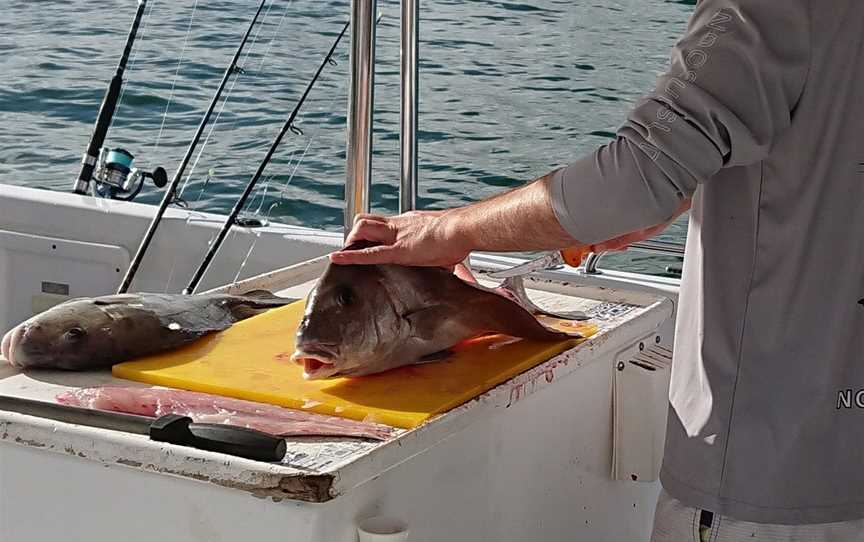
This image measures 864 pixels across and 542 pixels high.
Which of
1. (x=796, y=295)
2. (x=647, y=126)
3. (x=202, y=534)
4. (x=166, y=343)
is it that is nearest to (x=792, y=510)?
(x=796, y=295)

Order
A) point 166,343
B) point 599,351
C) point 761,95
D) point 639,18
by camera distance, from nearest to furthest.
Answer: point 761,95, point 166,343, point 599,351, point 639,18

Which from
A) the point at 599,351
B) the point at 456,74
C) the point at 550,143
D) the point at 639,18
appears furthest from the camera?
the point at 639,18

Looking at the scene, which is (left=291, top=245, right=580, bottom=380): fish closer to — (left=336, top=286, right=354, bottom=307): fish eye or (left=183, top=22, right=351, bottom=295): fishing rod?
(left=336, top=286, right=354, bottom=307): fish eye

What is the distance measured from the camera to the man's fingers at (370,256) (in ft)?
6.75

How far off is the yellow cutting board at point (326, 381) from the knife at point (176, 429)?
0.61 ft

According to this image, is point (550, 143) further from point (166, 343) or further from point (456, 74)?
point (166, 343)

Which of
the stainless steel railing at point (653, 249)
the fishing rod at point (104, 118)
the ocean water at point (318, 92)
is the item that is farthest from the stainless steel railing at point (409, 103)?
the ocean water at point (318, 92)

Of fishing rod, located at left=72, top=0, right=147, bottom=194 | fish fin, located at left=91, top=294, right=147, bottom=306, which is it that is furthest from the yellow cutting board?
fishing rod, located at left=72, top=0, right=147, bottom=194

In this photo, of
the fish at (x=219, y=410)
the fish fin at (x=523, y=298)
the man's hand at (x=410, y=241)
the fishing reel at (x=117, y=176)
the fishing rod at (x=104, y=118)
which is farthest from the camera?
the fishing reel at (x=117, y=176)

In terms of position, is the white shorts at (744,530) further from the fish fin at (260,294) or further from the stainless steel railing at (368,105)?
the fish fin at (260,294)

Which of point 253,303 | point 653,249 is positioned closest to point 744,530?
point 253,303

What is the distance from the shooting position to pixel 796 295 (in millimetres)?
1796

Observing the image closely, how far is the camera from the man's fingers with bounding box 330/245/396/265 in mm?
2059

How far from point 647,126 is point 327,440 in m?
0.63
